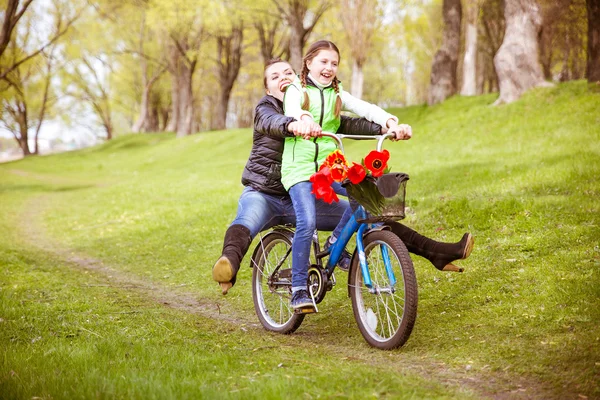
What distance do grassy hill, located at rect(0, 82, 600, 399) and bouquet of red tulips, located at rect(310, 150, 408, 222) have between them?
1.05 meters

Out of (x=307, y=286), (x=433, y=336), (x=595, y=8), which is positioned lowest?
(x=433, y=336)

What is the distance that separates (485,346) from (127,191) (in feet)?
56.5

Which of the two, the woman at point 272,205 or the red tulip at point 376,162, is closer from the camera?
the red tulip at point 376,162

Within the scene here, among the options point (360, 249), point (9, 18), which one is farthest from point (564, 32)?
point (360, 249)

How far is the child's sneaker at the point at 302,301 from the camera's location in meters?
4.99

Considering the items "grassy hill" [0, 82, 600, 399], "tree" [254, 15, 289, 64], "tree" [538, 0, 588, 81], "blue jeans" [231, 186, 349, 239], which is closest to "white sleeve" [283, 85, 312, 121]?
"blue jeans" [231, 186, 349, 239]

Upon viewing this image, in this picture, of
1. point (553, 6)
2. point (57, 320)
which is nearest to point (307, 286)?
point (57, 320)

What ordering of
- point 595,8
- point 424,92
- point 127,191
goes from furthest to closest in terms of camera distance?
1. point 424,92
2. point 127,191
3. point 595,8

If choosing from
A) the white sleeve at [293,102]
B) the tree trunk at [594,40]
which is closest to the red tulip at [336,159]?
the white sleeve at [293,102]

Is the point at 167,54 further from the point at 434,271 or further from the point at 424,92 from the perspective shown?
the point at 434,271

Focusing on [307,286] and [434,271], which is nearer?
[307,286]

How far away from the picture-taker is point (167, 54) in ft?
145

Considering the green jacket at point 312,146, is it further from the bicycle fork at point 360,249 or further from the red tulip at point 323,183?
the bicycle fork at point 360,249

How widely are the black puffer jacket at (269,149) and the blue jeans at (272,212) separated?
0.26 feet
